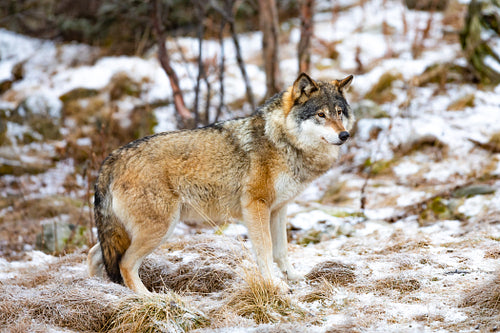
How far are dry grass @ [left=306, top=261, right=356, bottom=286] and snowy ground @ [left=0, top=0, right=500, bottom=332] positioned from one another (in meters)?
0.05

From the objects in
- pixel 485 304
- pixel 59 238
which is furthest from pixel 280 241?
pixel 59 238

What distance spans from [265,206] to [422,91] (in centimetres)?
945

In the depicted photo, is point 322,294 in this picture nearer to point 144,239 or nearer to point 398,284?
point 398,284

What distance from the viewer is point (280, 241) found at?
5.54 meters

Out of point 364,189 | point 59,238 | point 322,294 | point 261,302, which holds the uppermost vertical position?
point 261,302

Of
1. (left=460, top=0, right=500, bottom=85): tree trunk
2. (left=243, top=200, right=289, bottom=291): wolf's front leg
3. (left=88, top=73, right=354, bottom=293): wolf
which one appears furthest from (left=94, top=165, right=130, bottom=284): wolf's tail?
(left=460, top=0, right=500, bottom=85): tree trunk

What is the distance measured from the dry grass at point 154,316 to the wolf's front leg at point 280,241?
165 cm

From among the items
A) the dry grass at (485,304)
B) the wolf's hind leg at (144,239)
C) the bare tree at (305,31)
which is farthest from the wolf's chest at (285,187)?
the bare tree at (305,31)

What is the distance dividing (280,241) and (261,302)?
1.54m

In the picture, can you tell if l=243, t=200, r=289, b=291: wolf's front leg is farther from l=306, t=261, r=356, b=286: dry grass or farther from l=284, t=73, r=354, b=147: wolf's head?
l=284, t=73, r=354, b=147: wolf's head

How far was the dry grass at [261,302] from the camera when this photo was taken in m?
3.94

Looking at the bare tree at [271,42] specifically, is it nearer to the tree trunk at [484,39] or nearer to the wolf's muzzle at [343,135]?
the tree trunk at [484,39]

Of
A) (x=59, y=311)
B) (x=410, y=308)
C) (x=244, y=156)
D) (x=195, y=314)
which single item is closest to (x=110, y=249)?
(x=59, y=311)

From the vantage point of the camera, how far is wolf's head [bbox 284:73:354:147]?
491 centimetres
